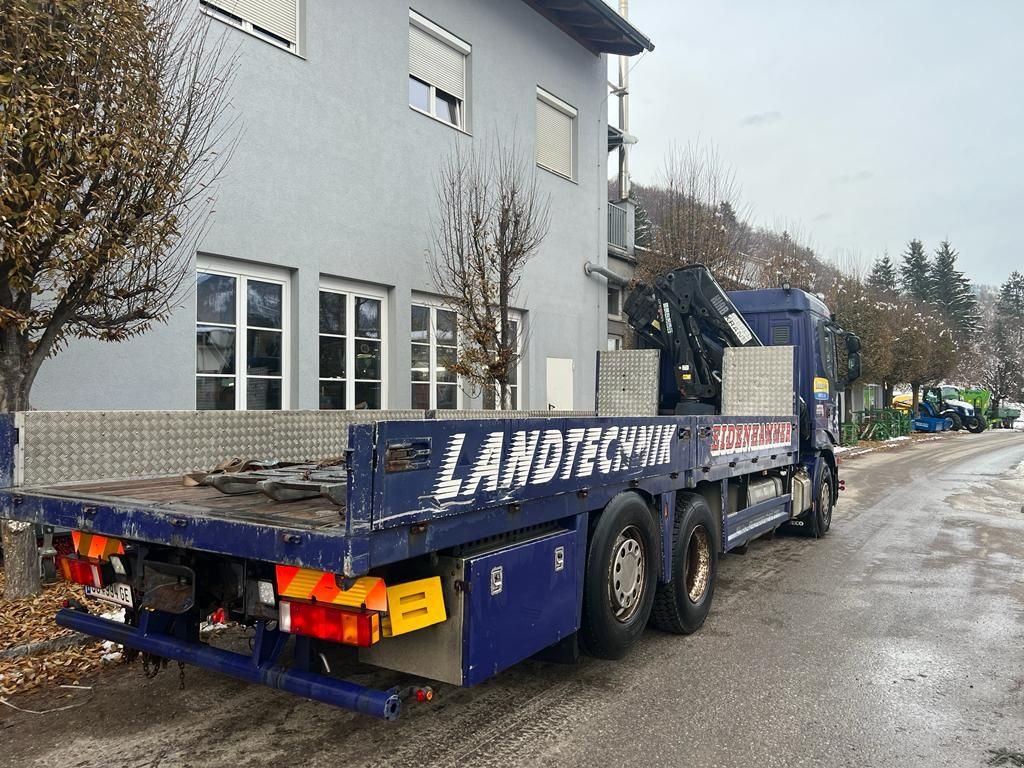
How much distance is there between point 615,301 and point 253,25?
431 inches

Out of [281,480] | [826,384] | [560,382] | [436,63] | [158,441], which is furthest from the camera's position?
[560,382]

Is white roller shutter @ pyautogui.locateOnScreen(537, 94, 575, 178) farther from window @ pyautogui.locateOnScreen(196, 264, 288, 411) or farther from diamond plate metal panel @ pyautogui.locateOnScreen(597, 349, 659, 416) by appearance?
window @ pyautogui.locateOnScreen(196, 264, 288, 411)

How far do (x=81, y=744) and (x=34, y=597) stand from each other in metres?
2.37

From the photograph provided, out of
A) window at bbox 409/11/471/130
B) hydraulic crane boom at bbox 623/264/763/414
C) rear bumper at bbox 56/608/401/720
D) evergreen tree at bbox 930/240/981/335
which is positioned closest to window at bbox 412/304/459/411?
window at bbox 409/11/471/130

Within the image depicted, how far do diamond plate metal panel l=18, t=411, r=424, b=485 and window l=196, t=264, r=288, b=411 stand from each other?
2974 millimetres

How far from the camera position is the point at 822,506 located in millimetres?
9422

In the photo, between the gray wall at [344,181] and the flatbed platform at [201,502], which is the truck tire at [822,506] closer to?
the gray wall at [344,181]

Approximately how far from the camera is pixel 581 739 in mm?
3666

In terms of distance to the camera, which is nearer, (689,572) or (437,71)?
(689,572)

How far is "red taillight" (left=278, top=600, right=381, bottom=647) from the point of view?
288 cm

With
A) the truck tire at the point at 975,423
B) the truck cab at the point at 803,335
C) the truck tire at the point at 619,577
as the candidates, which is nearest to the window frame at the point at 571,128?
the truck cab at the point at 803,335

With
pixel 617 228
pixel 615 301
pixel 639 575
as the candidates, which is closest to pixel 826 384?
pixel 639 575

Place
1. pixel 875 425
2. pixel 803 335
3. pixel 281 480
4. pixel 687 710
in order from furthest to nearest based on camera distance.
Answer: pixel 875 425, pixel 803 335, pixel 687 710, pixel 281 480

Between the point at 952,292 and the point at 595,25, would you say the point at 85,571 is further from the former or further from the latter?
the point at 952,292
